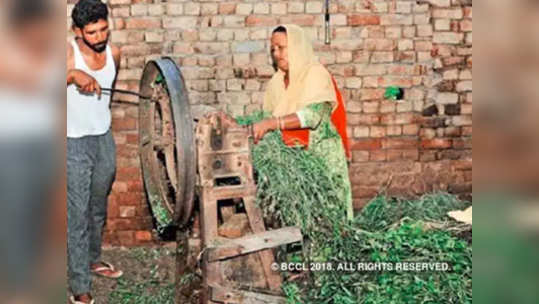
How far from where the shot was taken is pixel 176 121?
4.30 m

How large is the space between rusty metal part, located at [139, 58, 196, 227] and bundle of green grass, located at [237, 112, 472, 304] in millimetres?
357

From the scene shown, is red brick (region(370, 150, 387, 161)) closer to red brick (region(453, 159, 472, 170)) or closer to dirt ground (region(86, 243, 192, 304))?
red brick (region(453, 159, 472, 170))

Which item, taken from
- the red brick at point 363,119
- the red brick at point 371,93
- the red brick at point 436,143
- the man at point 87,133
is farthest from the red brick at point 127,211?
the red brick at point 436,143

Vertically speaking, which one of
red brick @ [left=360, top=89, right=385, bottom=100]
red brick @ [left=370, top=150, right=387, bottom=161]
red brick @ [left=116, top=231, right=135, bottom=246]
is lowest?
red brick @ [left=116, top=231, right=135, bottom=246]

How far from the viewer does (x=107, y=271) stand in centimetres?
452

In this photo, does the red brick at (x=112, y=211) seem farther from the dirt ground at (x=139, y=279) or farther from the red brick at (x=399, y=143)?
the red brick at (x=399, y=143)

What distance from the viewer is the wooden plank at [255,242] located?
4.28m

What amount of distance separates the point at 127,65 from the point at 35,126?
65cm

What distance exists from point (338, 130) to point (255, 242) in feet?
2.59

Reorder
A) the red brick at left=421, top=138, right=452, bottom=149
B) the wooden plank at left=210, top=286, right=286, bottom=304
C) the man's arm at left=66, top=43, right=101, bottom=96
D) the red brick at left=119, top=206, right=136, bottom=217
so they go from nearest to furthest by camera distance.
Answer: the wooden plank at left=210, top=286, right=286, bottom=304
the man's arm at left=66, top=43, right=101, bottom=96
the red brick at left=421, top=138, right=452, bottom=149
the red brick at left=119, top=206, right=136, bottom=217

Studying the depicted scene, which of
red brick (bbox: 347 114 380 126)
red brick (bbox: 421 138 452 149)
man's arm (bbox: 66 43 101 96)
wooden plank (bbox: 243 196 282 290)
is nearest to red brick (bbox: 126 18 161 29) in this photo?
man's arm (bbox: 66 43 101 96)

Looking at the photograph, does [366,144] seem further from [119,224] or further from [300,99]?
[119,224]

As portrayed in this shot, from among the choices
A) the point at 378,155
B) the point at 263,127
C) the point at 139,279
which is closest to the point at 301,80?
the point at 263,127

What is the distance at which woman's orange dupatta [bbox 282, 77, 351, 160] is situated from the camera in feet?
14.5
